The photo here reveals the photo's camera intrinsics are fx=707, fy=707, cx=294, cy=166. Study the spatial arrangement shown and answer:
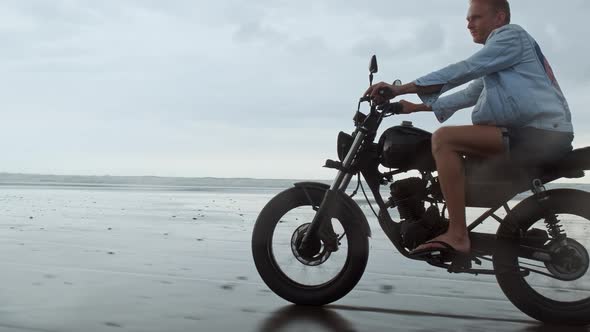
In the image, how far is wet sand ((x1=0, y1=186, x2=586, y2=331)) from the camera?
4.12m

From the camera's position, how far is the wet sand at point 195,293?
162 inches

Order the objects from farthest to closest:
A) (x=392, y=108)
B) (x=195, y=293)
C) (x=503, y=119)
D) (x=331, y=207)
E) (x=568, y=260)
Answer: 1. (x=195, y=293)
2. (x=331, y=207)
3. (x=392, y=108)
4. (x=503, y=119)
5. (x=568, y=260)

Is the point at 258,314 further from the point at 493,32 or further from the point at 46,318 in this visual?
the point at 493,32

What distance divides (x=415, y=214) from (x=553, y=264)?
879 mm

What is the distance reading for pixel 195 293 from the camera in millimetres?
5012

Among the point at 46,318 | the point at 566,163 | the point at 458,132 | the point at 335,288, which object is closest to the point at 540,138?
the point at 566,163

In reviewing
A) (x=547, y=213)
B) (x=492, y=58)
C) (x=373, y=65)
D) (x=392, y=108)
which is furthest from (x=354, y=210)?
(x=492, y=58)

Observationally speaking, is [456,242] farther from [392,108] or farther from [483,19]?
[483,19]

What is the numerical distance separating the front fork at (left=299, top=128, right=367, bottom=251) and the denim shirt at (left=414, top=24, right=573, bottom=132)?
684 millimetres

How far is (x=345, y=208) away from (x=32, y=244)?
4.35m

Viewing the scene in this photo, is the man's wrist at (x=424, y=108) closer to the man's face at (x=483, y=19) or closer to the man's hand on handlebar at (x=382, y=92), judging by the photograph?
the man's hand on handlebar at (x=382, y=92)

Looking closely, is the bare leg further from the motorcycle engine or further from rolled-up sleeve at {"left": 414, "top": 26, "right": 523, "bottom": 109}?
rolled-up sleeve at {"left": 414, "top": 26, "right": 523, "bottom": 109}

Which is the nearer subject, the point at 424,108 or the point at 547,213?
the point at 547,213

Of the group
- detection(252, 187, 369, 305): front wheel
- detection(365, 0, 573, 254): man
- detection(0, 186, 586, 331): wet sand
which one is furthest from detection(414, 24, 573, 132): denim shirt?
detection(0, 186, 586, 331): wet sand
